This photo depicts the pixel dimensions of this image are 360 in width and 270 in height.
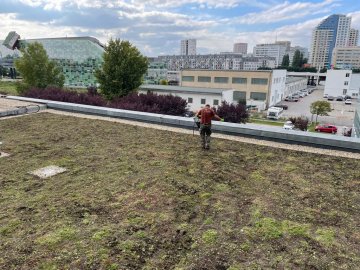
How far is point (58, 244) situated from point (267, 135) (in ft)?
21.8

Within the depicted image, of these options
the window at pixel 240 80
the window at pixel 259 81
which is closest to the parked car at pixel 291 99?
the window at pixel 259 81

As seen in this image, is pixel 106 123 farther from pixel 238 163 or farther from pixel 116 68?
pixel 116 68

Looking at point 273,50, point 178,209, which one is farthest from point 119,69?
point 273,50

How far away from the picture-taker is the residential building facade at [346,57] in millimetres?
117438

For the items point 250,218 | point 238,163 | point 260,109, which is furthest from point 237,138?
point 260,109

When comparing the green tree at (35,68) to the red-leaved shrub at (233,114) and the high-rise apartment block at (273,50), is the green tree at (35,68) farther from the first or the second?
the high-rise apartment block at (273,50)

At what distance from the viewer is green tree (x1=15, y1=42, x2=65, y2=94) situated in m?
26.2

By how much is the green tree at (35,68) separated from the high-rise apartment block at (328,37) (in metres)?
144

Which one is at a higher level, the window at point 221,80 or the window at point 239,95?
the window at point 221,80

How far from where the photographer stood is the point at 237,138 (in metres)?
8.42

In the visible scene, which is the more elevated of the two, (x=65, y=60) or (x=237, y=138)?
(x=65, y=60)

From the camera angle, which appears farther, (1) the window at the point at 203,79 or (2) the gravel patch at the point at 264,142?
(1) the window at the point at 203,79

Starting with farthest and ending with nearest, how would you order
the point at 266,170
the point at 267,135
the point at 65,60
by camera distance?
the point at 65,60 → the point at 267,135 → the point at 266,170

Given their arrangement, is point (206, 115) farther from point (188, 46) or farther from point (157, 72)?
point (188, 46)
